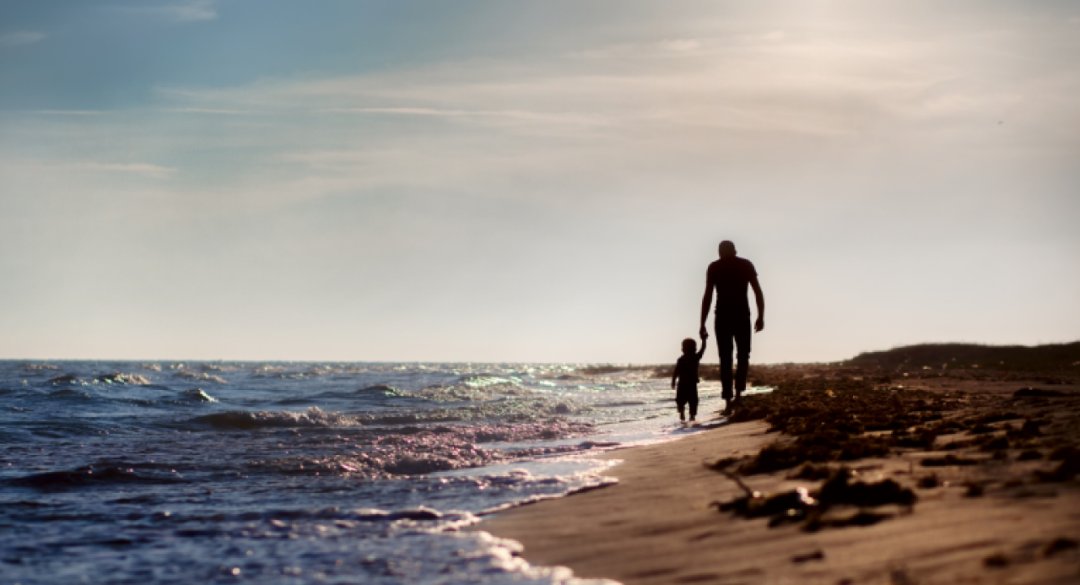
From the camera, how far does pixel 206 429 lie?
17438 millimetres

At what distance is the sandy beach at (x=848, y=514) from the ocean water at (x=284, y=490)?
45 cm

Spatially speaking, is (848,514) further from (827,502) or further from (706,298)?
(706,298)

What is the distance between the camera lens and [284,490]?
29.1 feet

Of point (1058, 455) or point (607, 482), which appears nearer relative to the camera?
point (1058, 455)

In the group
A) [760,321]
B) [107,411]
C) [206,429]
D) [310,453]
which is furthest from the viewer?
[107,411]

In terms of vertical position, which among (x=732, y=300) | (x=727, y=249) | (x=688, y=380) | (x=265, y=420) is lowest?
(x=265, y=420)

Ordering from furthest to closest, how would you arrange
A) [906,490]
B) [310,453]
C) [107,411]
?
[107,411], [310,453], [906,490]

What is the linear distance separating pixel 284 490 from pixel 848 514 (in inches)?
220

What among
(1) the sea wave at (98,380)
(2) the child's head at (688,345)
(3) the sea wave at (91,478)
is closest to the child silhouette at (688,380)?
(2) the child's head at (688,345)

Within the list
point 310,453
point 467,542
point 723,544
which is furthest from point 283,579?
point 310,453

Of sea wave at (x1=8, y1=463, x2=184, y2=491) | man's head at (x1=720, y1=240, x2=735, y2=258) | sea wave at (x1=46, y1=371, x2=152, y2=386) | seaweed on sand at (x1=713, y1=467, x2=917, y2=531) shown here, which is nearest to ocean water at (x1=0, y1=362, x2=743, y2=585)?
sea wave at (x1=8, y1=463, x2=184, y2=491)

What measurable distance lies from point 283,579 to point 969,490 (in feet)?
11.3

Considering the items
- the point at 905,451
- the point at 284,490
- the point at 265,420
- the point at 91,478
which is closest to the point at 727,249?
the point at 905,451

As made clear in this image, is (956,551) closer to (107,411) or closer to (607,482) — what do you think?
(607,482)
